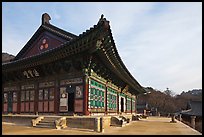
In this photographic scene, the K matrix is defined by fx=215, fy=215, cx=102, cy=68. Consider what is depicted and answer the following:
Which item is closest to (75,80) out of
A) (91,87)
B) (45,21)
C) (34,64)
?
(91,87)

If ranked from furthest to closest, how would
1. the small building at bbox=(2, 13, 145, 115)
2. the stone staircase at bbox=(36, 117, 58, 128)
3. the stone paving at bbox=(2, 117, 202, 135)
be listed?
1. the small building at bbox=(2, 13, 145, 115)
2. the stone staircase at bbox=(36, 117, 58, 128)
3. the stone paving at bbox=(2, 117, 202, 135)

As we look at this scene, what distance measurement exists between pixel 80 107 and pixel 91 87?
1.73 metres

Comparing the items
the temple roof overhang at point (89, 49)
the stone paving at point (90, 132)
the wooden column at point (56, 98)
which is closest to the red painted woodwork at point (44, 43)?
the temple roof overhang at point (89, 49)

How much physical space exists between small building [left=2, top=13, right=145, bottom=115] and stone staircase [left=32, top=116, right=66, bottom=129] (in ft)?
5.78

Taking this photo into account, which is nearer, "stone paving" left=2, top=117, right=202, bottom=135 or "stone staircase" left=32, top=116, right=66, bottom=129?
"stone paving" left=2, top=117, right=202, bottom=135

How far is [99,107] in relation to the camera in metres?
18.1

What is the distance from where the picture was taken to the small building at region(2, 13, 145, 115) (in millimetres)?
14578

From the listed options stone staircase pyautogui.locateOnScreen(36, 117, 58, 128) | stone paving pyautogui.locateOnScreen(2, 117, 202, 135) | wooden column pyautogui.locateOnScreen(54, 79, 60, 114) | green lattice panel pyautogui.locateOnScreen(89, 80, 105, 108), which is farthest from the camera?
wooden column pyautogui.locateOnScreen(54, 79, 60, 114)

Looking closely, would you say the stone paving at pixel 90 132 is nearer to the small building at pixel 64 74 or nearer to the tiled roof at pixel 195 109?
the small building at pixel 64 74

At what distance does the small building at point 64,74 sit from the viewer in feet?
47.8

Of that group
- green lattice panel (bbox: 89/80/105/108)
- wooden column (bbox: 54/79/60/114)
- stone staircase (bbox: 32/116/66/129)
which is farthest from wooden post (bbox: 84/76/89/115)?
wooden column (bbox: 54/79/60/114)

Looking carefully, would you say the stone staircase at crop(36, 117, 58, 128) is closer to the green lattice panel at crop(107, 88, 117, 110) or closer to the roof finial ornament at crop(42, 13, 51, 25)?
the green lattice panel at crop(107, 88, 117, 110)

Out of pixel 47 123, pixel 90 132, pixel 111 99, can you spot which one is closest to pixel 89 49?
pixel 90 132

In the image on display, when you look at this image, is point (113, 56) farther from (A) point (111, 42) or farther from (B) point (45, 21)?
(B) point (45, 21)
